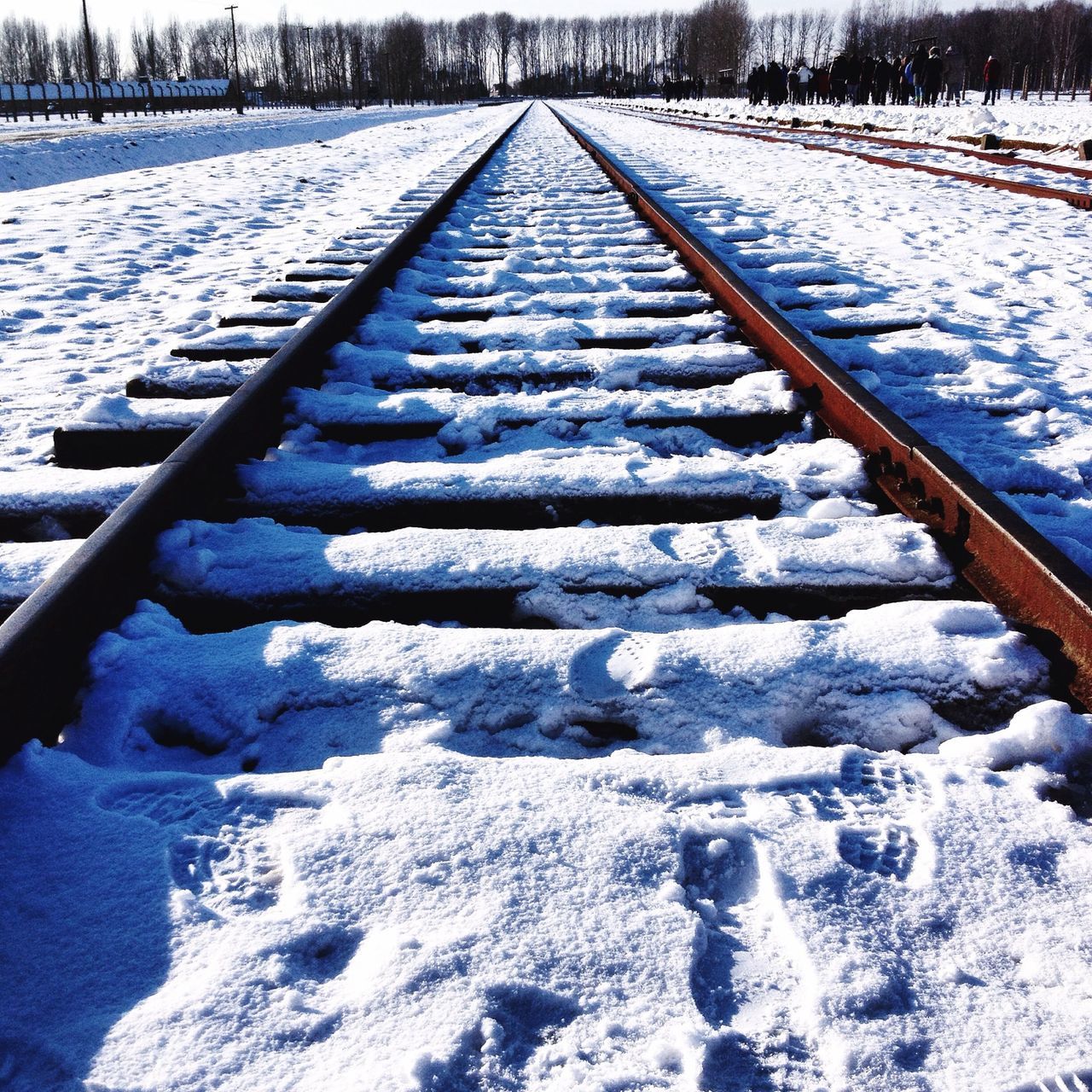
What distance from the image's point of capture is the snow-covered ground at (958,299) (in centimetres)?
243

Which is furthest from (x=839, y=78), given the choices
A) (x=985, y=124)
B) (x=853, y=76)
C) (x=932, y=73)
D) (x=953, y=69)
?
(x=985, y=124)

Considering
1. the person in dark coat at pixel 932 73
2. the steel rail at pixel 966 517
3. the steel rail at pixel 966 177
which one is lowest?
the steel rail at pixel 966 517

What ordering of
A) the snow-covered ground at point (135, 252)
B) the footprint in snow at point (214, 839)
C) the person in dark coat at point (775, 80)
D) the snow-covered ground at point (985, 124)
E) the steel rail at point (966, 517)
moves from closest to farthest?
the footprint in snow at point (214, 839) → the steel rail at point (966, 517) → the snow-covered ground at point (135, 252) → the snow-covered ground at point (985, 124) → the person in dark coat at point (775, 80)

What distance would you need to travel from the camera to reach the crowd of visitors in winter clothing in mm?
24844

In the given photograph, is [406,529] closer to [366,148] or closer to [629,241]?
[629,241]

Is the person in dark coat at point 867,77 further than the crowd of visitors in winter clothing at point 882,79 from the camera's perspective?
Yes

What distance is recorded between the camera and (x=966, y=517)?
1.77 meters

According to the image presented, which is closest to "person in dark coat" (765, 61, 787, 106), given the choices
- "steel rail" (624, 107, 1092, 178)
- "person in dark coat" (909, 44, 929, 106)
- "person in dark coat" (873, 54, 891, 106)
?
"person in dark coat" (873, 54, 891, 106)

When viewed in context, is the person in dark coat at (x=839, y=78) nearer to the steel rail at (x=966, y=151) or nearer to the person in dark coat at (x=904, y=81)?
the person in dark coat at (x=904, y=81)

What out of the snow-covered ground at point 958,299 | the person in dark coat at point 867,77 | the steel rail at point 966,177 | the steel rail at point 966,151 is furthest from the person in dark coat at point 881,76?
the snow-covered ground at point 958,299

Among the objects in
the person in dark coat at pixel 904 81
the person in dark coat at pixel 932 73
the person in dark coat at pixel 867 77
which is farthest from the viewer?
the person in dark coat at pixel 867 77

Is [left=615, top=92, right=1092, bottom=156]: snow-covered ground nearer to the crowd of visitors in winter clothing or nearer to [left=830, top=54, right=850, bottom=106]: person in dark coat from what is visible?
the crowd of visitors in winter clothing

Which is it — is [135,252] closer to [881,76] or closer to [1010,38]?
[881,76]

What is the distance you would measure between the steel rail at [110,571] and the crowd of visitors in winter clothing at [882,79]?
26.8 m
